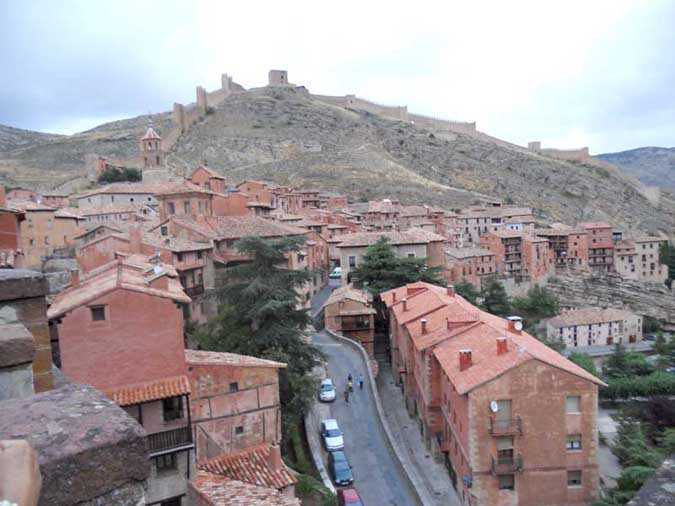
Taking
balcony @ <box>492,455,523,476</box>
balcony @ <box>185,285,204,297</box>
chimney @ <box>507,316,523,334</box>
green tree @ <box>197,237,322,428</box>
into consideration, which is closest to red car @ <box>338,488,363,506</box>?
green tree @ <box>197,237,322,428</box>

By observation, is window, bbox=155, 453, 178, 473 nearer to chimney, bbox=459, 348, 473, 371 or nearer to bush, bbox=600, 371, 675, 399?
chimney, bbox=459, 348, 473, 371

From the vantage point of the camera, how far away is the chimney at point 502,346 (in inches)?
771

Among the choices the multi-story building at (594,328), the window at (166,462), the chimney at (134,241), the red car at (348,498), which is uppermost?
the chimney at (134,241)

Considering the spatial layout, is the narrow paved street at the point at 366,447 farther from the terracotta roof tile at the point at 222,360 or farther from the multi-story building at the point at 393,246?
the multi-story building at the point at 393,246

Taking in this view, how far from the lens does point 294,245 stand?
75.3 feet

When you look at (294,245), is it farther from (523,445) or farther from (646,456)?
(646,456)

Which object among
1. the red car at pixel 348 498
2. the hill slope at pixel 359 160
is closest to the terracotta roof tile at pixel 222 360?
the red car at pixel 348 498

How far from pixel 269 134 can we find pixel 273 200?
49965mm

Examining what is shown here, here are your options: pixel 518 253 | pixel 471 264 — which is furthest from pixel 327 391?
pixel 518 253

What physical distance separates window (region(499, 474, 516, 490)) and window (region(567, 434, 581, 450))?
224 cm

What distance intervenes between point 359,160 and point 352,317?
3079 inches

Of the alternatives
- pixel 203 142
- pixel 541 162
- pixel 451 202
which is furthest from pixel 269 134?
pixel 541 162

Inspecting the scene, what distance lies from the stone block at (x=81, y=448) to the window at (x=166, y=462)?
37.1 feet

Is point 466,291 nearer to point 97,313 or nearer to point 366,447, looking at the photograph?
point 366,447
